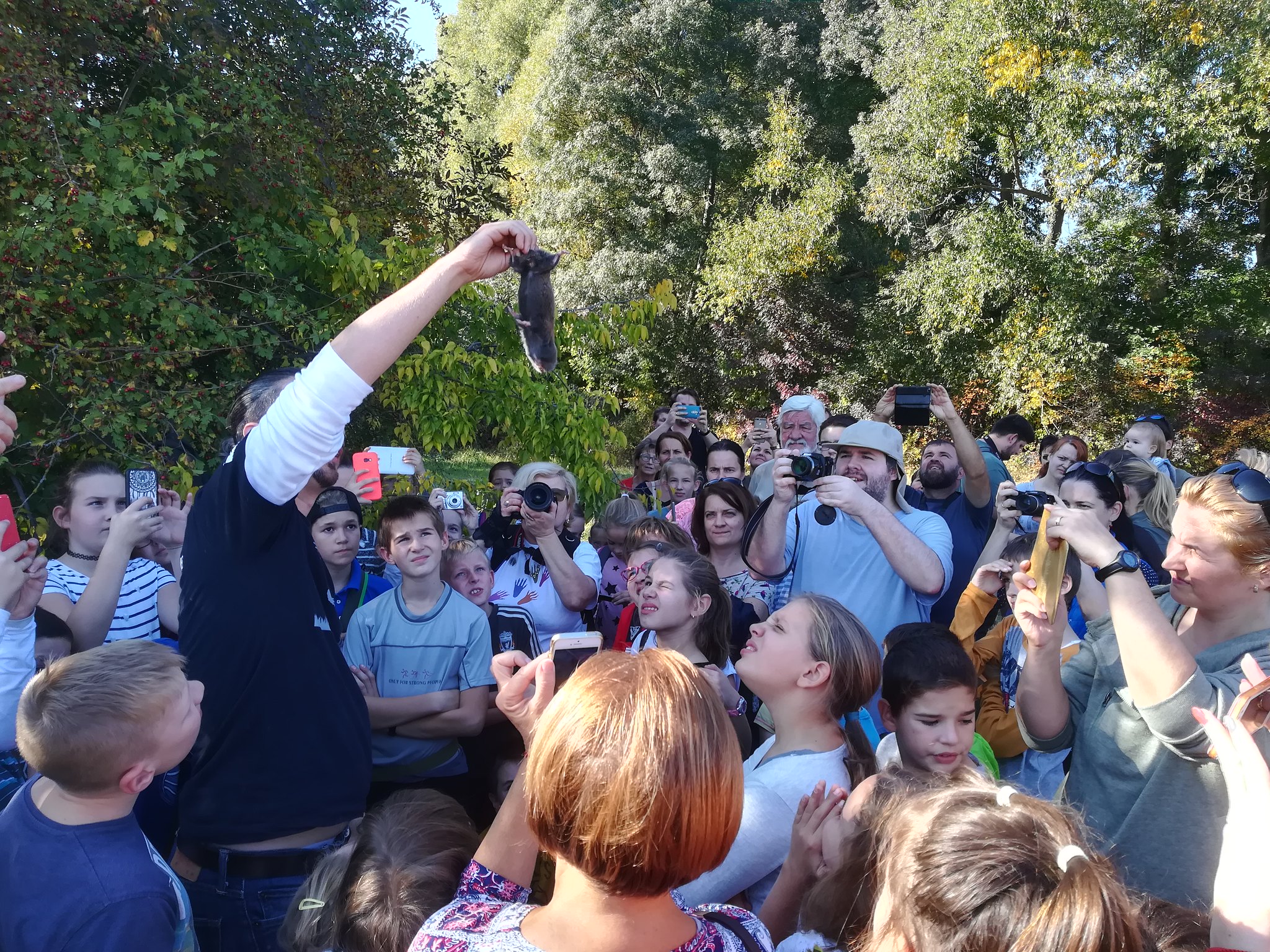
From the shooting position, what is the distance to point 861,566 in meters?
3.30

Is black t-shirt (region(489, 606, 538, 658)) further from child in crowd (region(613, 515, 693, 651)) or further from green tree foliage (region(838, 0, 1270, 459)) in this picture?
green tree foliage (region(838, 0, 1270, 459))

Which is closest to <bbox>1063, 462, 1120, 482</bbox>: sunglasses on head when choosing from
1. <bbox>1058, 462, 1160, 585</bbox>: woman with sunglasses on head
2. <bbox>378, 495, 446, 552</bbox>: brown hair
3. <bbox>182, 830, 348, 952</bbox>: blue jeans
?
<bbox>1058, 462, 1160, 585</bbox>: woman with sunglasses on head

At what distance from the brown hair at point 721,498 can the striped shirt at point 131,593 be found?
6.55ft

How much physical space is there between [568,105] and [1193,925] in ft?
54.0

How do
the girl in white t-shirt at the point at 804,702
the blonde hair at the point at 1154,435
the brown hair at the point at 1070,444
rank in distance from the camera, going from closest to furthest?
1. the girl in white t-shirt at the point at 804,702
2. the brown hair at the point at 1070,444
3. the blonde hair at the point at 1154,435

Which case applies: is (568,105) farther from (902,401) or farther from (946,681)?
(946,681)

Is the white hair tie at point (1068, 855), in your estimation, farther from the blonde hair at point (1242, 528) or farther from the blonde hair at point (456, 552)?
the blonde hair at point (456, 552)

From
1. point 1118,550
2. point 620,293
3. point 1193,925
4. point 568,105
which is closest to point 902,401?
Answer: point 1118,550

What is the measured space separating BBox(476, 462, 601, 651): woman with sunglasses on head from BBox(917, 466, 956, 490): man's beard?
2095mm

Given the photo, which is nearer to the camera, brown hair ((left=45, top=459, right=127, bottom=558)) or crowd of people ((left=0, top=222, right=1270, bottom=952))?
crowd of people ((left=0, top=222, right=1270, bottom=952))

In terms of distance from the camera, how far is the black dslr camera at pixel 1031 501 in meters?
2.93

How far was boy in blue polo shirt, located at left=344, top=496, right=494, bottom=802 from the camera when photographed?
2.69 metres

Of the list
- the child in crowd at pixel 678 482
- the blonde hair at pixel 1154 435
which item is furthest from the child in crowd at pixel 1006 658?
the blonde hair at pixel 1154 435

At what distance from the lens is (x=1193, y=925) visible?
136 cm
